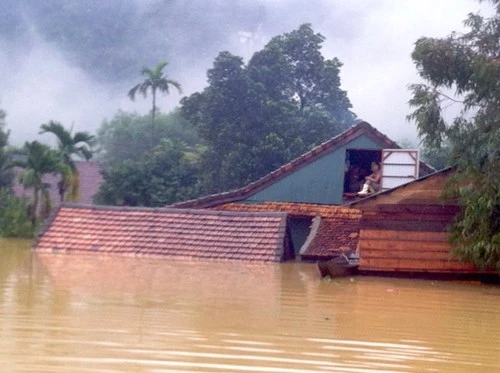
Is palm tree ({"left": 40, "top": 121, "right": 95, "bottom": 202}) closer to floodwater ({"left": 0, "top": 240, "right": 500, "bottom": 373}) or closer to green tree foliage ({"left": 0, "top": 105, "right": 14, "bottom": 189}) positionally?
green tree foliage ({"left": 0, "top": 105, "right": 14, "bottom": 189})

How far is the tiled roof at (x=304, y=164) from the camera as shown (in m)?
24.9

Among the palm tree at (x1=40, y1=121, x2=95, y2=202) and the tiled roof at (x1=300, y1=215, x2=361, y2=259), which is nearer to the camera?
the tiled roof at (x1=300, y1=215, x2=361, y2=259)

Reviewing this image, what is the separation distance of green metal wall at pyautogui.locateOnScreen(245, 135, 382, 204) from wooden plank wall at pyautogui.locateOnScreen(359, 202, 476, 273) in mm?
7941

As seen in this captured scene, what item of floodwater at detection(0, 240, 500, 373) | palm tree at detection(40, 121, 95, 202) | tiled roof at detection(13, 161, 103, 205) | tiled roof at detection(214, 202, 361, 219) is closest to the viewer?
floodwater at detection(0, 240, 500, 373)

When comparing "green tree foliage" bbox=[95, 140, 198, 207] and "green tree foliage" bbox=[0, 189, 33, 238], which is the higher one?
"green tree foliage" bbox=[95, 140, 198, 207]

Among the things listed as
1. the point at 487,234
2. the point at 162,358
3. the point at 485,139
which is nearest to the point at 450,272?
the point at 487,234

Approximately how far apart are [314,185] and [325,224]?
2.92 meters

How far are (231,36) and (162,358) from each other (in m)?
77.4

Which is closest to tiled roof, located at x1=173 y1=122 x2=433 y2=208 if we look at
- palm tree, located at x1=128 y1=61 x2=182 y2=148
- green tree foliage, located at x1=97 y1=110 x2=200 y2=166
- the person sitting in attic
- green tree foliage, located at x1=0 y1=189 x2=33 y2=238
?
the person sitting in attic

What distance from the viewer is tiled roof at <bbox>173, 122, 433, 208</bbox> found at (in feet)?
81.6

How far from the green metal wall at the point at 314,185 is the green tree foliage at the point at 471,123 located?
8.76 m

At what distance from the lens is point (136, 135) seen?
180 ft

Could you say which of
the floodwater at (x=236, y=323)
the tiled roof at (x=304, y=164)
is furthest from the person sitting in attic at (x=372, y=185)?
the floodwater at (x=236, y=323)

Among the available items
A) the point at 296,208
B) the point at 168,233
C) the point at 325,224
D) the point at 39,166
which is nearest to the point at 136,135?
the point at 39,166
